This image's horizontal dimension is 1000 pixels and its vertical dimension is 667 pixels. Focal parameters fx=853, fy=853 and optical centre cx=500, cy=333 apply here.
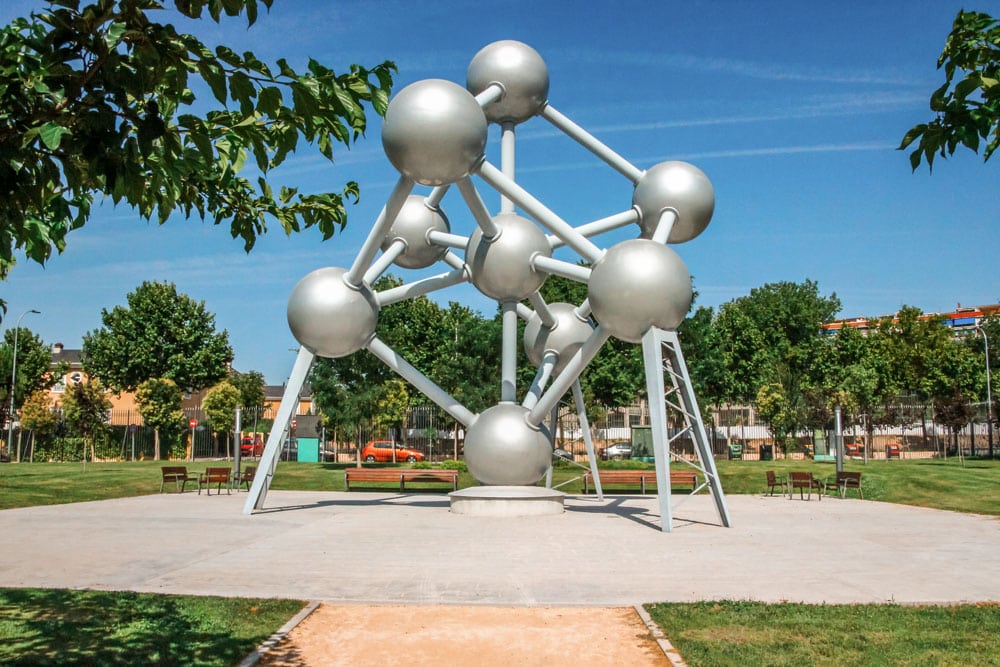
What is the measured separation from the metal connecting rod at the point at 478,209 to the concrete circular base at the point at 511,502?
5.25 metres

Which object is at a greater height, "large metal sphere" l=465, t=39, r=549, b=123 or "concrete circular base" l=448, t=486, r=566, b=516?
"large metal sphere" l=465, t=39, r=549, b=123

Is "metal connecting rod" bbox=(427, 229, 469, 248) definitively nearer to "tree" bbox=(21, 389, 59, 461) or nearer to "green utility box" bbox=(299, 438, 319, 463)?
"green utility box" bbox=(299, 438, 319, 463)

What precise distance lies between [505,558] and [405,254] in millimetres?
9159

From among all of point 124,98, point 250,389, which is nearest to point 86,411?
point 250,389

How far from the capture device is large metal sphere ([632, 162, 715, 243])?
17.7 metres

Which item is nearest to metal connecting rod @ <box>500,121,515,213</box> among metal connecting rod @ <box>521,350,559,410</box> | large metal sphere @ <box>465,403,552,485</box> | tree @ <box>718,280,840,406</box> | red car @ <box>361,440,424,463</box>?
metal connecting rod @ <box>521,350,559,410</box>

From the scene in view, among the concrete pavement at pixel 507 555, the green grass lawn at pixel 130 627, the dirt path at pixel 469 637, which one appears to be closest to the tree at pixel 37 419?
the concrete pavement at pixel 507 555

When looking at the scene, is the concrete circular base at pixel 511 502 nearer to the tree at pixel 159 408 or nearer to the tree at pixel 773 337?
the tree at pixel 159 408

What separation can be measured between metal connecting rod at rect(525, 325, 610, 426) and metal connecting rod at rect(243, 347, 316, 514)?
5075 millimetres

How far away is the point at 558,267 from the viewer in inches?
669

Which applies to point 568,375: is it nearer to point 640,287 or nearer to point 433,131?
point 640,287

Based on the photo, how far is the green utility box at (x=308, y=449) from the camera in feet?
140

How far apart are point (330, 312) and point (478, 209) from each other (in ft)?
12.1

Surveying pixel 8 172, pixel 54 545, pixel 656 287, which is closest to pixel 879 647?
pixel 8 172
